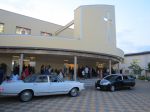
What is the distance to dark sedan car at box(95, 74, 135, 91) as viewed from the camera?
1616cm

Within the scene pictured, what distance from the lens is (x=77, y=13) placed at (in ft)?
64.2

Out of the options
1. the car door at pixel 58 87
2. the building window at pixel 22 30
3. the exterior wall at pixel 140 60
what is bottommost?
the car door at pixel 58 87

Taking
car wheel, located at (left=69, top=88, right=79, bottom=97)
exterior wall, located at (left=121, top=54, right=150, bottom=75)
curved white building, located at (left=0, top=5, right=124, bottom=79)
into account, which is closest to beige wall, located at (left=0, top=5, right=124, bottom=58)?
curved white building, located at (left=0, top=5, right=124, bottom=79)

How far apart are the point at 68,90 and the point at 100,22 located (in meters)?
10.2

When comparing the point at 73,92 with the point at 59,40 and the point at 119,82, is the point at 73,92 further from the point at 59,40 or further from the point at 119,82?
the point at 119,82

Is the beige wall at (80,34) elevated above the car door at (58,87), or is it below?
above

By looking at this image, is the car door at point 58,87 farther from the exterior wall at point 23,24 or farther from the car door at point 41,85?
the exterior wall at point 23,24

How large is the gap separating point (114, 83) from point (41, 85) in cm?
782

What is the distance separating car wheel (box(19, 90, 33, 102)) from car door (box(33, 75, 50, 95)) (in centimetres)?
41

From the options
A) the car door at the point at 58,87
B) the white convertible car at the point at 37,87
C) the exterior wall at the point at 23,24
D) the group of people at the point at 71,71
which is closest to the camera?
the white convertible car at the point at 37,87

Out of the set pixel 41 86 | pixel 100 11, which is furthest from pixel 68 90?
pixel 100 11

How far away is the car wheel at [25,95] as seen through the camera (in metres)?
10.5

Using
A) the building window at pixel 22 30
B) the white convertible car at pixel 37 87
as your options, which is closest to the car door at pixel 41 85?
the white convertible car at pixel 37 87

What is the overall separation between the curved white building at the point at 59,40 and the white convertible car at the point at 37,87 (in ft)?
15.8
